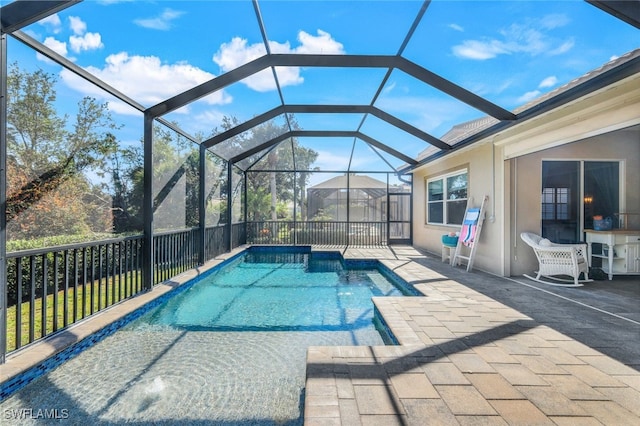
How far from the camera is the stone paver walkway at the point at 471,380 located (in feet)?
5.49

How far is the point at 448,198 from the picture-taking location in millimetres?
7629

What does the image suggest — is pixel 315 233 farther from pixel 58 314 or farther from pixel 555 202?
pixel 58 314

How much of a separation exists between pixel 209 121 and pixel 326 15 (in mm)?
3363

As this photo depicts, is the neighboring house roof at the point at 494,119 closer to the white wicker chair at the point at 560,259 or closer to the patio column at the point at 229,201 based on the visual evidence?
the white wicker chair at the point at 560,259

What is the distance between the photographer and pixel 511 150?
5074 mm

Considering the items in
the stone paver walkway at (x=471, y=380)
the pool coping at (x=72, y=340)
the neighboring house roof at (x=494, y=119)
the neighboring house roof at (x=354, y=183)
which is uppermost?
the neighboring house roof at (x=494, y=119)

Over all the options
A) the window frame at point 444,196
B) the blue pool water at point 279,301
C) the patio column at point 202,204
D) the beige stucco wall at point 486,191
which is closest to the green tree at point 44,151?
the patio column at point 202,204

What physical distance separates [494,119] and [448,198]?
2.91 metres

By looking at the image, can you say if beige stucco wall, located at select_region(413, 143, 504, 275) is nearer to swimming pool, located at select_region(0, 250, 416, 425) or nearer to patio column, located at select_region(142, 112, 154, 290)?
swimming pool, located at select_region(0, 250, 416, 425)

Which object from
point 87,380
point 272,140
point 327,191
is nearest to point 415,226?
point 327,191

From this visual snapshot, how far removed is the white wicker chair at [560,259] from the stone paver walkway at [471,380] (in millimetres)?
2347

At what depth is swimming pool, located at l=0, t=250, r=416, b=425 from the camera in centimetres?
209

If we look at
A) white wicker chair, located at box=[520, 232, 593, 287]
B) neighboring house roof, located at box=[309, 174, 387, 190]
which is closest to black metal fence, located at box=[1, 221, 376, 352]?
neighboring house roof, located at box=[309, 174, 387, 190]

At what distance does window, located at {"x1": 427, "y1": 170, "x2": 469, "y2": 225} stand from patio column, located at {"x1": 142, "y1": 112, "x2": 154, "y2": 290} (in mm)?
6356
